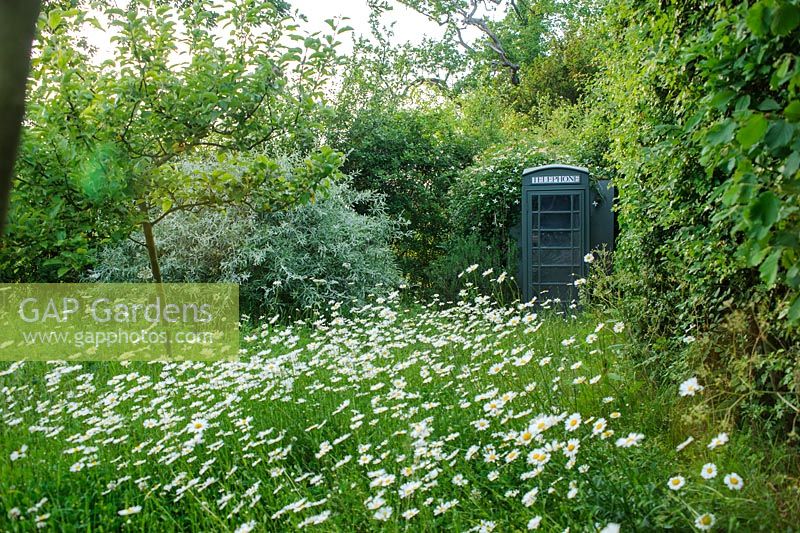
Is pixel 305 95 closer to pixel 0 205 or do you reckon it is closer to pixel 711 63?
pixel 711 63

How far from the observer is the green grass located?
9.34ft

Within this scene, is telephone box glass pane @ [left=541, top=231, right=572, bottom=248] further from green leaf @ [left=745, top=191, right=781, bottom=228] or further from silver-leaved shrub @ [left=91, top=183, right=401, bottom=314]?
green leaf @ [left=745, top=191, right=781, bottom=228]

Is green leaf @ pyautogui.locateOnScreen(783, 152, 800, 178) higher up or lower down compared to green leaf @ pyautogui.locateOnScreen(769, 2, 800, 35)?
lower down

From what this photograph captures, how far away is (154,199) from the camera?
6590 millimetres

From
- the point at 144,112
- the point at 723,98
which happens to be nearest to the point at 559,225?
the point at 144,112

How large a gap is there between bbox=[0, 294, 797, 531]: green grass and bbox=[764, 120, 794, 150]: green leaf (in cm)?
113

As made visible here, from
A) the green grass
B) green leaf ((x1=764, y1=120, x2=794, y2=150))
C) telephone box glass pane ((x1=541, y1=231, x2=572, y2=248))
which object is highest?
green leaf ((x1=764, y1=120, x2=794, y2=150))

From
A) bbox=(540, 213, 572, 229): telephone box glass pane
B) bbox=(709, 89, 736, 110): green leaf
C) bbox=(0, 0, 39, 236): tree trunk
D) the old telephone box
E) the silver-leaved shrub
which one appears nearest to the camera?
bbox=(0, 0, 39, 236): tree trunk

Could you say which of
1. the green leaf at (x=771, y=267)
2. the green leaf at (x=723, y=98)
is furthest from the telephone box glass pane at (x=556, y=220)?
the green leaf at (x=771, y=267)

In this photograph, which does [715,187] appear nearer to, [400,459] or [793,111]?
[793,111]

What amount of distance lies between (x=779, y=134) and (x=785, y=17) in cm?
29

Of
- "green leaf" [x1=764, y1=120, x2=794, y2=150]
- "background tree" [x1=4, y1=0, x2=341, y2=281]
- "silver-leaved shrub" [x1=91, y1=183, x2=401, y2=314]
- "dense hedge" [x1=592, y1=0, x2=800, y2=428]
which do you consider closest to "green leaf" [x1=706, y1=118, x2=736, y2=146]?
"dense hedge" [x1=592, y1=0, x2=800, y2=428]

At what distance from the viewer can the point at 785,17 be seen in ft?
6.21

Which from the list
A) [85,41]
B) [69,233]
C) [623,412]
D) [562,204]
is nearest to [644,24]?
[623,412]
